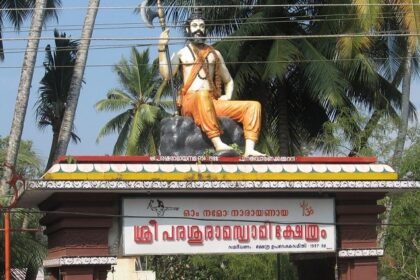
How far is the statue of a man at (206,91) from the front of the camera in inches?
643

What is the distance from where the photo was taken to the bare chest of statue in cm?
1688

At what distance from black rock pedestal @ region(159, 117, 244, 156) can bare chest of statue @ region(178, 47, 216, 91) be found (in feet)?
1.95

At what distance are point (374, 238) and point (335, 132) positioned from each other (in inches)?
407

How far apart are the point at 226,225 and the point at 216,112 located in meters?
2.16

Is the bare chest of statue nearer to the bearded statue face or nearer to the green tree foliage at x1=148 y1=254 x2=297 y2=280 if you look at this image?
the bearded statue face

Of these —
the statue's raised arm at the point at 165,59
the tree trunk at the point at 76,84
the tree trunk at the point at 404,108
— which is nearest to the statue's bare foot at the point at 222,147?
the statue's raised arm at the point at 165,59

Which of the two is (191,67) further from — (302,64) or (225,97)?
(302,64)

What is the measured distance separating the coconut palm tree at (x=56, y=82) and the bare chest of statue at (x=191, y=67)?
31.5 ft

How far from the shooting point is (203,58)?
1708cm

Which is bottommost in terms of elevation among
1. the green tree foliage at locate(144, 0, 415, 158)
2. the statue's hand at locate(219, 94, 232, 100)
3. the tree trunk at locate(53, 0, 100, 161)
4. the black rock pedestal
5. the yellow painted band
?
the yellow painted band

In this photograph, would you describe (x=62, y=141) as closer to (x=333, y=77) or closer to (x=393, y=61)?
(x=333, y=77)

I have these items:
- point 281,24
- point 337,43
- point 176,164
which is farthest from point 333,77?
point 176,164

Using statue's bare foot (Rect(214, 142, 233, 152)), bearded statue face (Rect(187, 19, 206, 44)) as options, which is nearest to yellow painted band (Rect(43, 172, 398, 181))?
statue's bare foot (Rect(214, 142, 233, 152))

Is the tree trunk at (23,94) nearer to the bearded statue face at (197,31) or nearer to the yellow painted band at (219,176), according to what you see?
the bearded statue face at (197,31)
